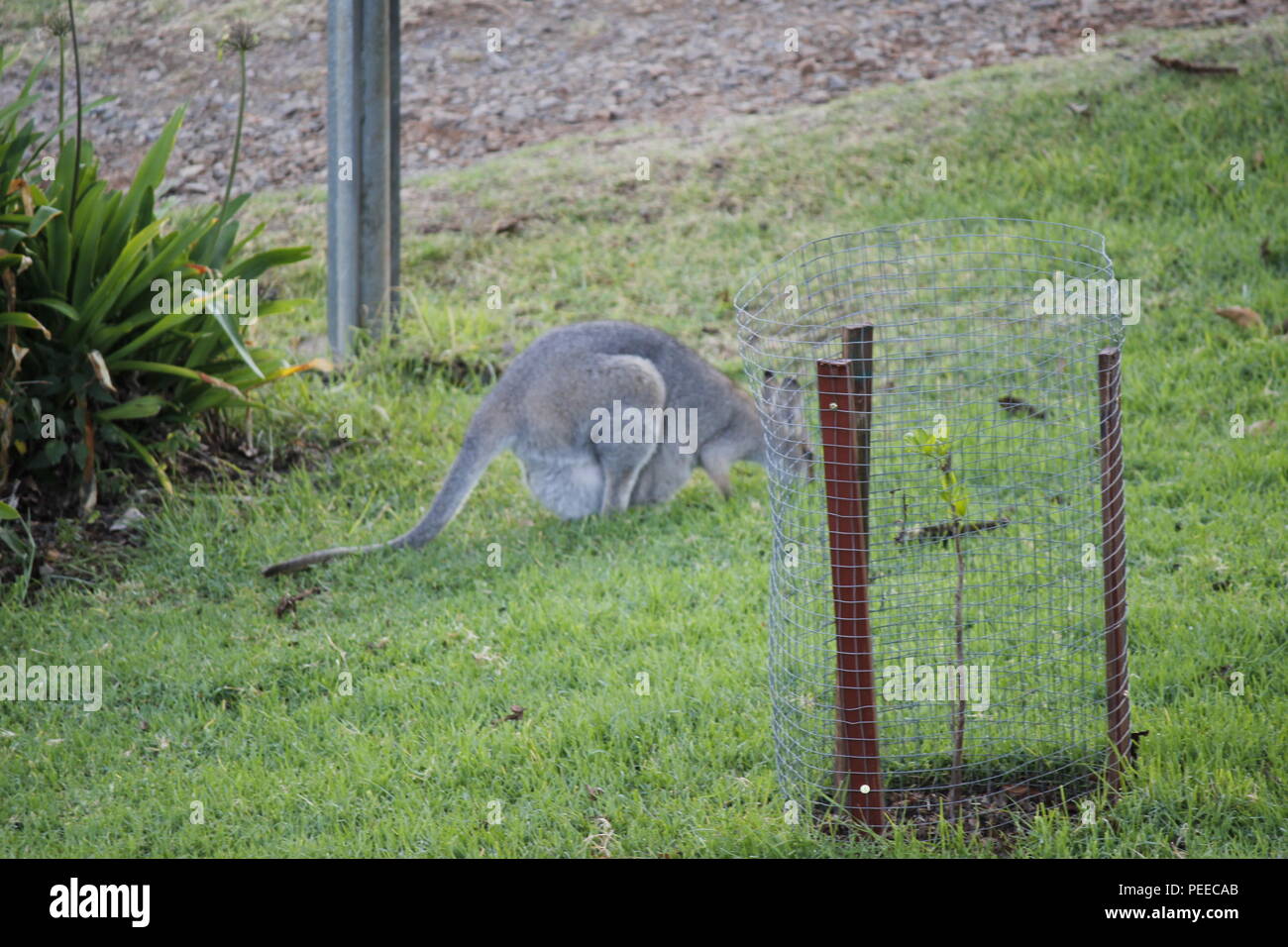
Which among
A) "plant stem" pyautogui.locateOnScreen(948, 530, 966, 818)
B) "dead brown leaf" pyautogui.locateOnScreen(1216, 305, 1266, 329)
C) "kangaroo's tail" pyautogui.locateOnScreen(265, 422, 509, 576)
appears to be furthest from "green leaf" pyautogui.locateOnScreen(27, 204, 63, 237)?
"dead brown leaf" pyautogui.locateOnScreen(1216, 305, 1266, 329)

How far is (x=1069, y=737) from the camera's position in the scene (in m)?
4.34

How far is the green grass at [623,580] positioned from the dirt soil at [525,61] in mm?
1291

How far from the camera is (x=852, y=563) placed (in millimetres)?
3820

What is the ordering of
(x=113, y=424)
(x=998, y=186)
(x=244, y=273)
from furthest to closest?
(x=998, y=186) → (x=244, y=273) → (x=113, y=424)

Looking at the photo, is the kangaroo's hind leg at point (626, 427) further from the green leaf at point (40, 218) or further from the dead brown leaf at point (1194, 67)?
the dead brown leaf at point (1194, 67)

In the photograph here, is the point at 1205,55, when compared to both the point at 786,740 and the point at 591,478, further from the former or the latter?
the point at 786,740

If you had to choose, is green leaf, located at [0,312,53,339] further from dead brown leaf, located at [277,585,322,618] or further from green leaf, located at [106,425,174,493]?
dead brown leaf, located at [277,585,322,618]

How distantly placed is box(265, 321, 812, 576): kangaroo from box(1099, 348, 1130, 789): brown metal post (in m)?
2.51

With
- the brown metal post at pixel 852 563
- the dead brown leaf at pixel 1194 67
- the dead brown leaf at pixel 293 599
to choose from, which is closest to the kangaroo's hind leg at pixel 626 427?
the dead brown leaf at pixel 293 599

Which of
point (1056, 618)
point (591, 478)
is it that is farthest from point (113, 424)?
point (1056, 618)

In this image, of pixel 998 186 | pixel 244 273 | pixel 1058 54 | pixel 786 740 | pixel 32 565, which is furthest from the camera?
pixel 1058 54

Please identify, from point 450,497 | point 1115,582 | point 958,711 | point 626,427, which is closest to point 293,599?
point 450,497

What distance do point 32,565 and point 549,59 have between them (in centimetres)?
799

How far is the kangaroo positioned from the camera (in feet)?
21.6
